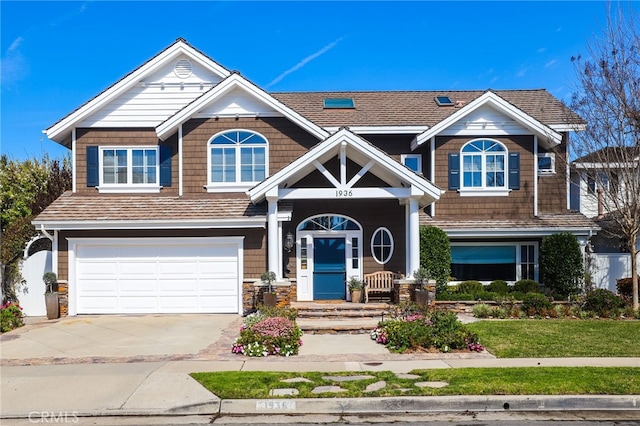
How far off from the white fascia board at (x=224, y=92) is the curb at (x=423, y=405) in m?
10.3

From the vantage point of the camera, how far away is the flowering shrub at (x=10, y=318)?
13148mm

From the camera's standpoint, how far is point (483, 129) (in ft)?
58.6

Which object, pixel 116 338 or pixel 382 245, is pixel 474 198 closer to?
pixel 382 245

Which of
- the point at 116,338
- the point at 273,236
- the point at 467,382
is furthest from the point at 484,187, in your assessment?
the point at 116,338

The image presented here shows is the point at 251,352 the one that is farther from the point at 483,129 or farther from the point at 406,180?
the point at 483,129

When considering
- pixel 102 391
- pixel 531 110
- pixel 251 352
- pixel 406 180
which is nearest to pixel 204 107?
pixel 406 180

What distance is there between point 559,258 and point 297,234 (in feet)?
27.8

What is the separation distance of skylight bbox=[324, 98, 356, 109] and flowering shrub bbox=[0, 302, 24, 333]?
1248 centimetres

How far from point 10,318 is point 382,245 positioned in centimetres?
1057

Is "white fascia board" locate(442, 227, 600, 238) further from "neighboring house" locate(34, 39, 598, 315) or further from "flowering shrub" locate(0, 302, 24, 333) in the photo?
"flowering shrub" locate(0, 302, 24, 333)

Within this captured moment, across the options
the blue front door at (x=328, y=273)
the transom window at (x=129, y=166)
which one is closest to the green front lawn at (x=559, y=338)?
the blue front door at (x=328, y=273)

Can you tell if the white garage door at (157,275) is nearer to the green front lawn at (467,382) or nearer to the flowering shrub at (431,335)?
the flowering shrub at (431,335)

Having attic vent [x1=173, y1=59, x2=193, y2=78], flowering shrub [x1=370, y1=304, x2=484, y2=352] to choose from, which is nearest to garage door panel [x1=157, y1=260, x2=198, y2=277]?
attic vent [x1=173, y1=59, x2=193, y2=78]

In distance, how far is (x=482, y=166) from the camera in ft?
59.0
